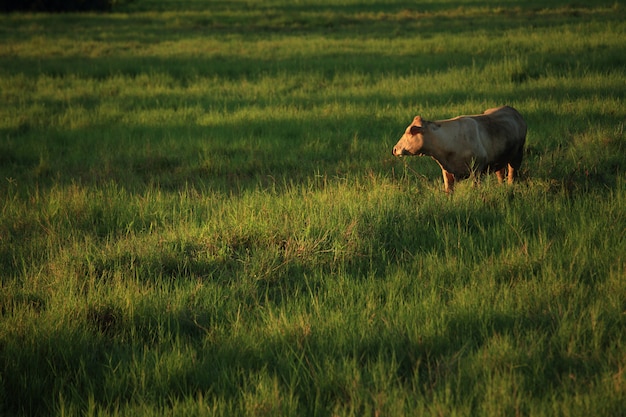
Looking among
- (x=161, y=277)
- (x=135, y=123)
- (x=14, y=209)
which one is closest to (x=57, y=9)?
(x=135, y=123)

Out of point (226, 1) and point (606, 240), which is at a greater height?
point (226, 1)

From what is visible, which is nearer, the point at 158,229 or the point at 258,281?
the point at 258,281

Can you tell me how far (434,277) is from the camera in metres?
3.56

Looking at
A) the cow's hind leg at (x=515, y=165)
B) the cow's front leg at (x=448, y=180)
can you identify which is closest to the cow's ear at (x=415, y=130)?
the cow's front leg at (x=448, y=180)

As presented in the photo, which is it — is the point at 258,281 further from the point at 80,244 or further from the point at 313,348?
the point at 80,244

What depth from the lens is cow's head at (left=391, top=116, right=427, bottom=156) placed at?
4.88 metres

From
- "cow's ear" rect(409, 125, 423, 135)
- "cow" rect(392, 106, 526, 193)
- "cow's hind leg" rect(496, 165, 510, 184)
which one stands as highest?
"cow's ear" rect(409, 125, 423, 135)

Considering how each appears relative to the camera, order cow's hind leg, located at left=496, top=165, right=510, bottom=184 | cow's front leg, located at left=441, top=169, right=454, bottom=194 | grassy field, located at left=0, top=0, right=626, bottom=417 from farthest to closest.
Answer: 1. cow's hind leg, located at left=496, top=165, right=510, bottom=184
2. cow's front leg, located at left=441, top=169, right=454, bottom=194
3. grassy field, located at left=0, top=0, right=626, bottom=417

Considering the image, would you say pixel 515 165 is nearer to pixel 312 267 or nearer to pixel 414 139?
pixel 414 139

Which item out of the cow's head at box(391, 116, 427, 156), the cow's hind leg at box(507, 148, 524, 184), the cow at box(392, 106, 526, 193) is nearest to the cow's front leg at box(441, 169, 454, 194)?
the cow at box(392, 106, 526, 193)

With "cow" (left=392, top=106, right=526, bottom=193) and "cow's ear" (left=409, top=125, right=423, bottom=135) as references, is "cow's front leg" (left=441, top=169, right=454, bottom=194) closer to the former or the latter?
"cow" (left=392, top=106, right=526, bottom=193)

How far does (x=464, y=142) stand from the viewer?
4.91 m

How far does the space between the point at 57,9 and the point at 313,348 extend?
35804 mm

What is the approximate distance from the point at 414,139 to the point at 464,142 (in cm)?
40
